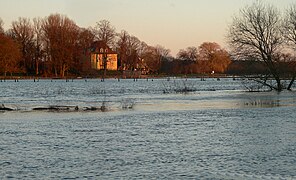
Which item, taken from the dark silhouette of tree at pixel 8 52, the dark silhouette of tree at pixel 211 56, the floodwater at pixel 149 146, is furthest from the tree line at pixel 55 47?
the floodwater at pixel 149 146

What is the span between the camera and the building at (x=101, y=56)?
10978cm

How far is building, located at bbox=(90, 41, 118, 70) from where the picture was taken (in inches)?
4322

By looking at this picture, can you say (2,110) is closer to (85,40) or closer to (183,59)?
(85,40)

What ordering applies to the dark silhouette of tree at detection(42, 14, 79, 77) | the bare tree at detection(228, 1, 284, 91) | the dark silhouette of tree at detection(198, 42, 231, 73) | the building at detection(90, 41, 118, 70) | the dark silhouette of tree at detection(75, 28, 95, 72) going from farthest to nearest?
the dark silhouette of tree at detection(198, 42, 231, 73) → the building at detection(90, 41, 118, 70) → the dark silhouette of tree at detection(75, 28, 95, 72) → the dark silhouette of tree at detection(42, 14, 79, 77) → the bare tree at detection(228, 1, 284, 91)

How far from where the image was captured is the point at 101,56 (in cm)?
12519

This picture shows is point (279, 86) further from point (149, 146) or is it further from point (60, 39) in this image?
point (60, 39)

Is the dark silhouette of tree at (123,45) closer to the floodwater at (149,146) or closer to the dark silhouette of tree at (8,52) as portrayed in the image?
the dark silhouette of tree at (8,52)

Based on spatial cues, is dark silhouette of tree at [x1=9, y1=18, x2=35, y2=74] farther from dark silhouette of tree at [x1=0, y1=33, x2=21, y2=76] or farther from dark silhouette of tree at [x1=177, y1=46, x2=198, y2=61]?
dark silhouette of tree at [x1=177, y1=46, x2=198, y2=61]

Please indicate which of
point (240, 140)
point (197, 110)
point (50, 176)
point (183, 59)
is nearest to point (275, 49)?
point (197, 110)

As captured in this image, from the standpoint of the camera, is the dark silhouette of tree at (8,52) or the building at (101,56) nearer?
the dark silhouette of tree at (8,52)

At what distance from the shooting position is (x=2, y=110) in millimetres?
33906

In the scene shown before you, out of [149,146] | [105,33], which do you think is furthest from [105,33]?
[149,146]

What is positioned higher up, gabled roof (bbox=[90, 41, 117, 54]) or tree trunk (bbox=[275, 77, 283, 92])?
gabled roof (bbox=[90, 41, 117, 54])

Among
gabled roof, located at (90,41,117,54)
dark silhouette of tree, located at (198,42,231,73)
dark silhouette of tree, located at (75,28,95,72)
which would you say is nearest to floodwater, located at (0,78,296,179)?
dark silhouette of tree, located at (75,28,95,72)
